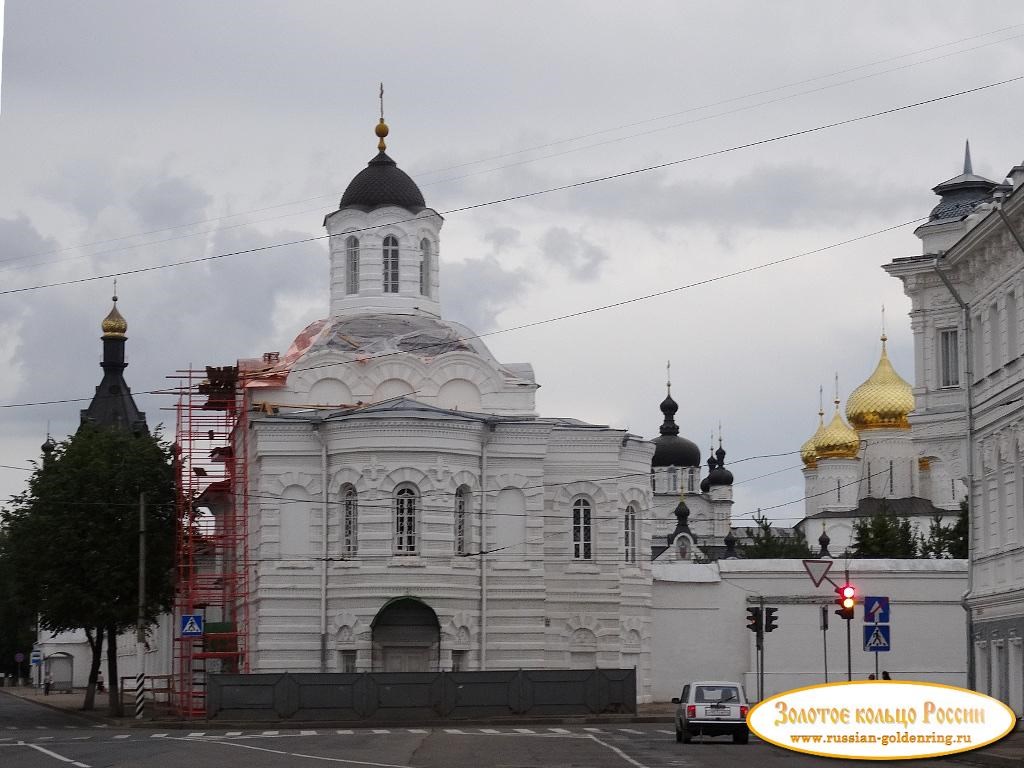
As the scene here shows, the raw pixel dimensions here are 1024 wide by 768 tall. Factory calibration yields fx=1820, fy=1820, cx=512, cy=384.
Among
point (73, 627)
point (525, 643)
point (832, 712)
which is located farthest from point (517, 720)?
point (832, 712)

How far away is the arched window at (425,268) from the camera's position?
57.6 m

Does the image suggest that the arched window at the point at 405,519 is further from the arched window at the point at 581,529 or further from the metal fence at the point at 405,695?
the arched window at the point at 581,529

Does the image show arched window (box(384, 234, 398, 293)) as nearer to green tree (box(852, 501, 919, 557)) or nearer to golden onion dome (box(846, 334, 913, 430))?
green tree (box(852, 501, 919, 557))

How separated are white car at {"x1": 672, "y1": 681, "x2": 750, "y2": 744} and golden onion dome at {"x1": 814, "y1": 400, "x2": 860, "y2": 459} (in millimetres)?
82452

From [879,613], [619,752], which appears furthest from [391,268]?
[619,752]

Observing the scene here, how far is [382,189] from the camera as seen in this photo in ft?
188

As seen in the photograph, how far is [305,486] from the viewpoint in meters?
50.8

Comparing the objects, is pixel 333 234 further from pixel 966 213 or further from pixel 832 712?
pixel 832 712

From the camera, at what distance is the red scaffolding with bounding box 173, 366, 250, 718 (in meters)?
52.4

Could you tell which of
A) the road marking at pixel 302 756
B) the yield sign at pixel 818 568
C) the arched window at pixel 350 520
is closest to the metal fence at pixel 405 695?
the arched window at pixel 350 520

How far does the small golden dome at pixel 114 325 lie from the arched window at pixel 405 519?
72526mm

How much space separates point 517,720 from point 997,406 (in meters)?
14.8

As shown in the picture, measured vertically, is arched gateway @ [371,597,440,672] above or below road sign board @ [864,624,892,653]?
below

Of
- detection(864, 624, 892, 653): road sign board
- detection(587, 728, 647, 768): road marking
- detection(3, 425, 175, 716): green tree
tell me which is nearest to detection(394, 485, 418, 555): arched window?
detection(3, 425, 175, 716): green tree
